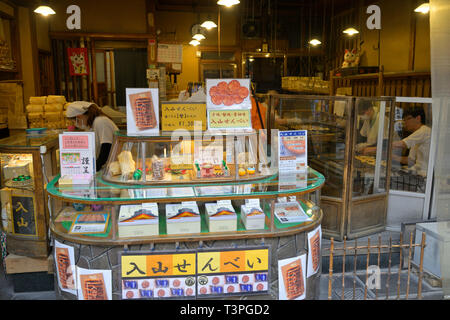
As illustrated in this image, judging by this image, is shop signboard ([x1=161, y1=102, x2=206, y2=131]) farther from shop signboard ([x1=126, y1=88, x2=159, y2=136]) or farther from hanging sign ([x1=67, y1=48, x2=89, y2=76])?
hanging sign ([x1=67, y1=48, x2=89, y2=76])

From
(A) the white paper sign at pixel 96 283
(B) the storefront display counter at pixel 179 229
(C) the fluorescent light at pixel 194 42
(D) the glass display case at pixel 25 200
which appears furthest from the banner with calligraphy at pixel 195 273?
(C) the fluorescent light at pixel 194 42

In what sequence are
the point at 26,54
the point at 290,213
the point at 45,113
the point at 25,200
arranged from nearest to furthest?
the point at 290,213 → the point at 25,200 → the point at 45,113 → the point at 26,54

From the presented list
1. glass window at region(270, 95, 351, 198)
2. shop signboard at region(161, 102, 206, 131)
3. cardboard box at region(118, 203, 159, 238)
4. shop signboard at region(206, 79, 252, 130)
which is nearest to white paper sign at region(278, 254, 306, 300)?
cardboard box at region(118, 203, 159, 238)

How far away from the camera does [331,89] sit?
10508mm

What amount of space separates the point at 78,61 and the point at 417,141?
665 cm

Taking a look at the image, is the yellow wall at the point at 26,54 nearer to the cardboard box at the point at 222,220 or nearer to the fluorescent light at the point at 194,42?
the fluorescent light at the point at 194,42

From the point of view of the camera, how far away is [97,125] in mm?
4375

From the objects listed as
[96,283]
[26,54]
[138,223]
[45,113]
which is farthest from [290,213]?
[26,54]

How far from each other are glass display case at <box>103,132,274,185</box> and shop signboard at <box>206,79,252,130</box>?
104mm

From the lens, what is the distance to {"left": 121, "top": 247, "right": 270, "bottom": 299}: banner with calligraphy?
2.88 metres

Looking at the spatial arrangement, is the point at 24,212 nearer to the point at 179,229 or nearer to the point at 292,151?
the point at 179,229
